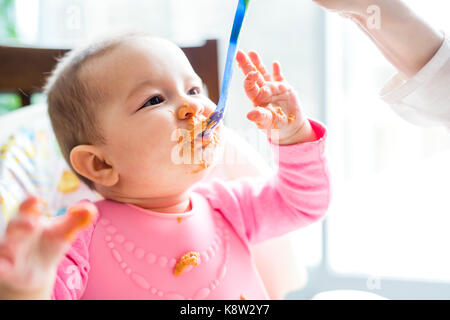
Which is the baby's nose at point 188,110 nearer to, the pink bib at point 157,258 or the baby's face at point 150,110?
the baby's face at point 150,110

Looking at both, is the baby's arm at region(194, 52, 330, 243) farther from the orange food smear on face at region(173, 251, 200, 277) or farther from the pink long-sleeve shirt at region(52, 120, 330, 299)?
the orange food smear on face at region(173, 251, 200, 277)

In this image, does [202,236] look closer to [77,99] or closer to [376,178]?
[77,99]

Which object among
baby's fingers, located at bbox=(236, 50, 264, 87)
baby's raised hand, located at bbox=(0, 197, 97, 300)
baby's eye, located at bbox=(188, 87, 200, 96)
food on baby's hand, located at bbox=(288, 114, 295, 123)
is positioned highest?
baby's fingers, located at bbox=(236, 50, 264, 87)

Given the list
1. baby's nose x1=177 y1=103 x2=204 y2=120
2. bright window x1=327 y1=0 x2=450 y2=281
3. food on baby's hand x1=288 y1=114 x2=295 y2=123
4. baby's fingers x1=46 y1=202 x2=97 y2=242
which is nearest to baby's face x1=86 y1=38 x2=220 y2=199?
baby's nose x1=177 y1=103 x2=204 y2=120

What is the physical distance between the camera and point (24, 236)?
314mm

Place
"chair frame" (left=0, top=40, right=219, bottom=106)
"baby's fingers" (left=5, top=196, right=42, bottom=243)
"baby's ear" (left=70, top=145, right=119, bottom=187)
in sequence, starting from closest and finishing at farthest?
"baby's fingers" (left=5, top=196, right=42, bottom=243), "baby's ear" (left=70, top=145, right=119, bottom=187), "chair frame" (left=0, top=40, right=219, bottom=106)

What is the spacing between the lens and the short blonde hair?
1.74 feet

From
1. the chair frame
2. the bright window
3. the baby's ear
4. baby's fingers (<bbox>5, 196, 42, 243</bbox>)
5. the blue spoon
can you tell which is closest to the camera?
baby's fingers (<bbox>5, 196, 42, 243</bbox>)

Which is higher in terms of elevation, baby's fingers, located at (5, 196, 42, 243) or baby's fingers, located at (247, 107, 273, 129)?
baby's fingers, located at (247, 107, 273, 129)

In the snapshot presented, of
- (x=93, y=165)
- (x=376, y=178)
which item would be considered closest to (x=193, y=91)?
(x=93, y=165)

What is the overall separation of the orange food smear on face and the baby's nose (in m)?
0.17

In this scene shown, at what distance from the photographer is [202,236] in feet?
1.90

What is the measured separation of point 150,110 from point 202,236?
0.18 metres

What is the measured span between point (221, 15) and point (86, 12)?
357 millimetres
